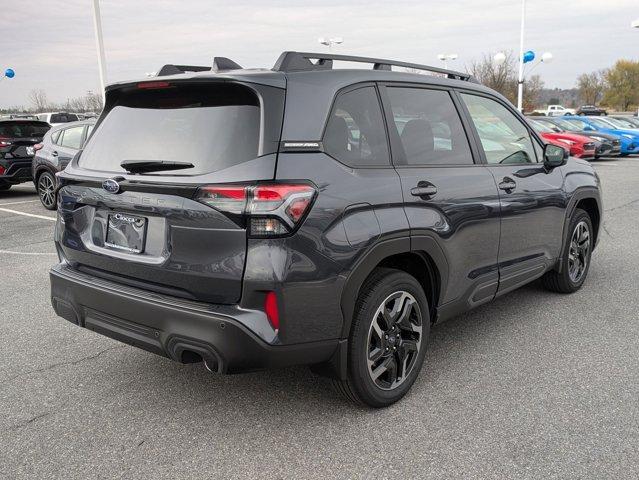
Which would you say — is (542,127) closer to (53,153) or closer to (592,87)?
(53,153)

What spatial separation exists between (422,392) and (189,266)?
155 centimetres

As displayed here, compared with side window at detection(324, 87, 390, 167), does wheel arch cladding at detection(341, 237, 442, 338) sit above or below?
below

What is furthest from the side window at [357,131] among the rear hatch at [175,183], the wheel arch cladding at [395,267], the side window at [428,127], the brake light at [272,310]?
the brake light at [272,310]

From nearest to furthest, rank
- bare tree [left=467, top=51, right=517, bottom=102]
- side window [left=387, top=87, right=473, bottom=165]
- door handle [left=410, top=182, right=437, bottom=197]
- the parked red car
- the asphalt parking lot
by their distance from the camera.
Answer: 1. the asphalt parking lot
2. door handle [left=410, top=182, right=437, bottom=197]
3. side window [left=387, top=87, right=473, bottom=165]
4. the parked red car
5. bare tree [left=467, top=51, right=517, bottom=102]

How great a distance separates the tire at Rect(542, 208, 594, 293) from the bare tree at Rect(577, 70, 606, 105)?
101 meters

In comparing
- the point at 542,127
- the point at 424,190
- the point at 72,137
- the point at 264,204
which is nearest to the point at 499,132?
the point at 424,190

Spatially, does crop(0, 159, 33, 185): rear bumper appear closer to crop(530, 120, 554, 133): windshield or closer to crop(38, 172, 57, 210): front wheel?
crop(38, 172, 57, 210): front wheel

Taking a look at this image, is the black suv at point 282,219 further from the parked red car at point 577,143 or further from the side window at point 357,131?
the parked red car at point 577,143

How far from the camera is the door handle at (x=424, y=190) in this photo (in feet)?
10.2

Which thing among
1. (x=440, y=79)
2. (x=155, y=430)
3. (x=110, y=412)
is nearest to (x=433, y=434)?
(x=155, y=430)

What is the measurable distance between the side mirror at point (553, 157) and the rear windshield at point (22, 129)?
10901 millimetres

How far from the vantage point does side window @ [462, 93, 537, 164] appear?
12.7ft

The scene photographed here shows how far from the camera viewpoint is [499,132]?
4098 mm

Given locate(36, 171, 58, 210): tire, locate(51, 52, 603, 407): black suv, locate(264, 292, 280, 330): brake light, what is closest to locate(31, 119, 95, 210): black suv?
locate(36, 171, 58, 210): tire
